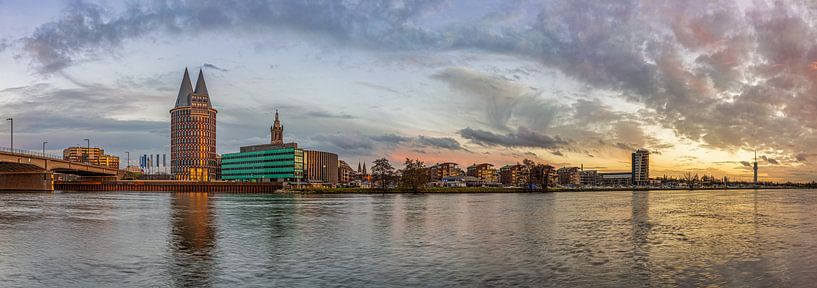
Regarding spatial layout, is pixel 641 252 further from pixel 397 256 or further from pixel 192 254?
pixel 192 254

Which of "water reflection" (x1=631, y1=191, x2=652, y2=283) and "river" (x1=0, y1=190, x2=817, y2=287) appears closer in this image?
"river" (x1=0, y1=190, x2=817, y2=287)

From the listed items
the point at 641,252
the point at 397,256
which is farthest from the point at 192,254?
the point at 641,252

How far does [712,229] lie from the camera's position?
55.5 m

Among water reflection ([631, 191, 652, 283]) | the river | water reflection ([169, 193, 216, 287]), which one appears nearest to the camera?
water reflection ([169, 193, 216, 287])

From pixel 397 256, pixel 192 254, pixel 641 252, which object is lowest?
pixel 641 252

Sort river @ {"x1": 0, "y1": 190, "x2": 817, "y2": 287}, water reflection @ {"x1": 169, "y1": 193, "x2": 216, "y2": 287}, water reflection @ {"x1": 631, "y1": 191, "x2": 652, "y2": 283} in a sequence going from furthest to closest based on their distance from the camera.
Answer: water reflection @ {"x1": 631, "y1": 191, "x2": 652, "y2": 283}, river @ {"x1": 0, "y1": 190, "x2": 817, "y2": 287}, water reflection @ {"x1": 169, "y1": 193, "x2": 216, "y2": 287}

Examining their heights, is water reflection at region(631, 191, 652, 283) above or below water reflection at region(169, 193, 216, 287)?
below

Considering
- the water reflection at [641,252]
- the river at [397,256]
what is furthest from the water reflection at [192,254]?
the water reflection at [641,252]

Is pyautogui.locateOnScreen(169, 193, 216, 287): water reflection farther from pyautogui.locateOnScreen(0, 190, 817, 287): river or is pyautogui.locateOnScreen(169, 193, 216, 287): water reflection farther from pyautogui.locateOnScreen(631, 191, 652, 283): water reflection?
pyautogui.locateOnScreen(631, 191, 652, 283): water reflection

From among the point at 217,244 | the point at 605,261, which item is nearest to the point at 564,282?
the point at 605,261

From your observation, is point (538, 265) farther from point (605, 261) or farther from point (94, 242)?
point (94, 242)

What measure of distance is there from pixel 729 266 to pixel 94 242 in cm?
3921

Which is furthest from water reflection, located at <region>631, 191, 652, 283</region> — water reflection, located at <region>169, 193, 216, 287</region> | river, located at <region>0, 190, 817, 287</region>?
water reflection, located at <region>169, 193, 216, 287</region>

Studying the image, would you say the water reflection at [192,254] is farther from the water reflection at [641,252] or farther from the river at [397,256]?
the water reflection at [641,252]
